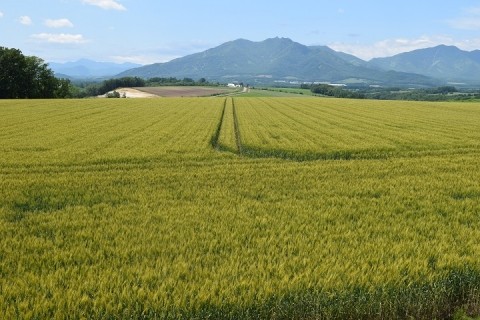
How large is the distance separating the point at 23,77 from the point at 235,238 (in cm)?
10198

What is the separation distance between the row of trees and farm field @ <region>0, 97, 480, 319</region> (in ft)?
285

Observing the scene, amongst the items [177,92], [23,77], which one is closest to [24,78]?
[23,77]

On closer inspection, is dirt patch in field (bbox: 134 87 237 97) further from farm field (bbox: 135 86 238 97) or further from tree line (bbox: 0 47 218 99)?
tree line (bbox: 0 47 218 99)

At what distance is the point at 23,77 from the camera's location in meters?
95.2

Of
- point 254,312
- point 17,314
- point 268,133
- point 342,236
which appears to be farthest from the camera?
point 268,133

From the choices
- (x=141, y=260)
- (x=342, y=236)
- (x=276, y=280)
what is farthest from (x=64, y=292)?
(x=342, y=236)

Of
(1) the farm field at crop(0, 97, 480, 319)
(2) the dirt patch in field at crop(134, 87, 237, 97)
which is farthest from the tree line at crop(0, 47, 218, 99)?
(1) the farm field at crop(0, 97, 480, 319)

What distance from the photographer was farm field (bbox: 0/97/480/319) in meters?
6.69

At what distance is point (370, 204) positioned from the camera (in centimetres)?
1241

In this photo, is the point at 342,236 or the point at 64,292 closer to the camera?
the point at 64,292

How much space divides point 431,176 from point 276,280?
472 inches

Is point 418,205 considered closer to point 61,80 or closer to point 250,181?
point 250,181

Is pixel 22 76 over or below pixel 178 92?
over

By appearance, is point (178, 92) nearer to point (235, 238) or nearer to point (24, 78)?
point (24, 78)
